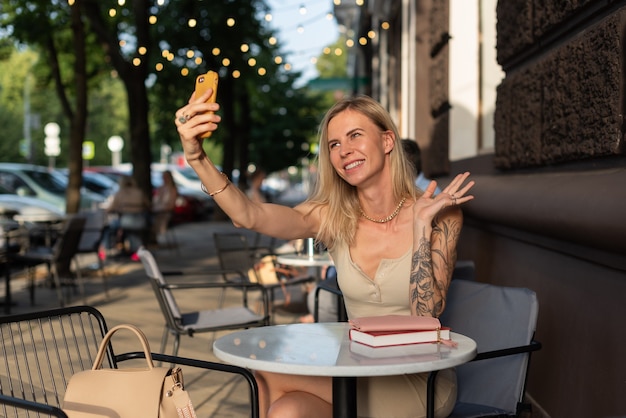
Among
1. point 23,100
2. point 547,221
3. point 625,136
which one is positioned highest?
point 23,100

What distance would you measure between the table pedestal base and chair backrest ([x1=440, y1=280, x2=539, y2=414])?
89 cm

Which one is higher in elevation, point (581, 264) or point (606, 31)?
point (606, 31)

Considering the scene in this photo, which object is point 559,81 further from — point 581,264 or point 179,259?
point 179,259

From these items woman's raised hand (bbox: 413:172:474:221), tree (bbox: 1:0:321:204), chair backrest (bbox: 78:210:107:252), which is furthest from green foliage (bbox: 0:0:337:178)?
chair backrest (bbox: 78:210:107:252)

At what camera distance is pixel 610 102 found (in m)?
3.50

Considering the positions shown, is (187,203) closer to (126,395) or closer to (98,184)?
(98,184)

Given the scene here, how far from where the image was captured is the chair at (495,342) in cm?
375

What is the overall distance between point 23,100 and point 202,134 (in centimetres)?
6089

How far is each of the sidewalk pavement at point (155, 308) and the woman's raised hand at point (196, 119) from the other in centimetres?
261

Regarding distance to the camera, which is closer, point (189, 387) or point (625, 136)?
point (625, 136)

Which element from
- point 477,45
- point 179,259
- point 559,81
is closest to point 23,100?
point 179,259

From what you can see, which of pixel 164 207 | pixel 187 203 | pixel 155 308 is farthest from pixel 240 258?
pixel 187 203

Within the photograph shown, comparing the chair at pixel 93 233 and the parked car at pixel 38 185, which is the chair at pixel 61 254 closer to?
the chair at pixel 93 233

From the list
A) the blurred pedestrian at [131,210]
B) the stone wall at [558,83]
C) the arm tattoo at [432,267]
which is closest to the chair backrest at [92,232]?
the blurred pedestrian at [131,210]
